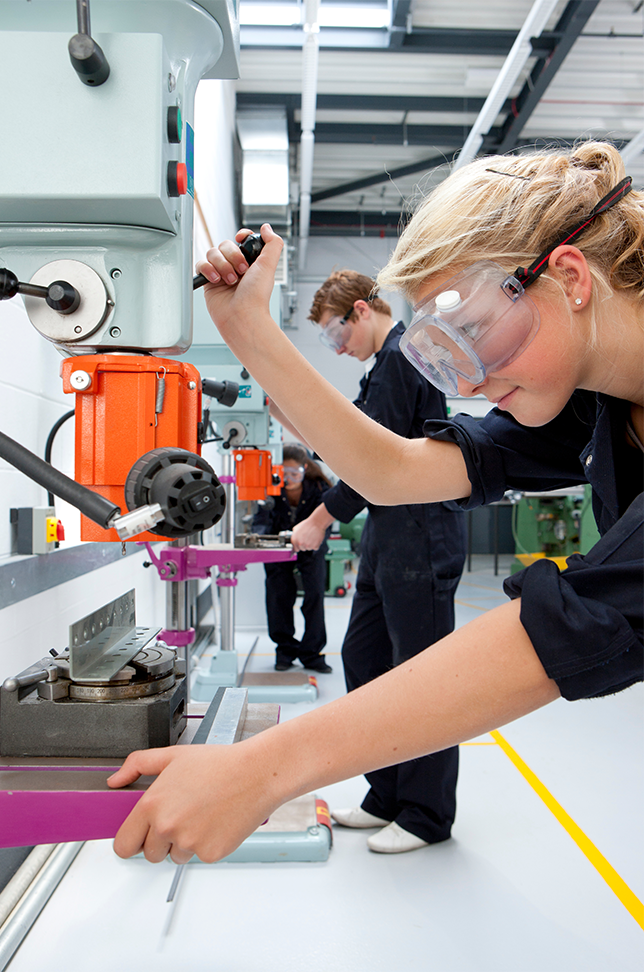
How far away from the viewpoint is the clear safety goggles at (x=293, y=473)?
12.5 feet

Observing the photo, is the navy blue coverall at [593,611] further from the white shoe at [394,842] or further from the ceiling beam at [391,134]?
the ceiling beam at [391,134]

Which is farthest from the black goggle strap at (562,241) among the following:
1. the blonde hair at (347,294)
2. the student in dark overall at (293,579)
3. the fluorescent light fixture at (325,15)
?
the fluorescent light fixture at (325,15)

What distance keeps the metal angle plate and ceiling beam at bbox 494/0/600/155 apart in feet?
10.3

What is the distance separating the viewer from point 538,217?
2.35ft

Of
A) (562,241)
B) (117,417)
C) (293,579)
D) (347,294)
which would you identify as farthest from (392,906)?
(293,579)

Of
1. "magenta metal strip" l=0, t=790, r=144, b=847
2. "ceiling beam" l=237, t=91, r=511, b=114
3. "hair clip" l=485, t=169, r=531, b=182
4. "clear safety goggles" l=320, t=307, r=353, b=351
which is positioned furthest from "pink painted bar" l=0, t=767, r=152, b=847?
"ceiling beam" l=237, t=91, r=511, b=114

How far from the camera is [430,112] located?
199 inches

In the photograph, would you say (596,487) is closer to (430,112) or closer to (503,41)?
(503,41)

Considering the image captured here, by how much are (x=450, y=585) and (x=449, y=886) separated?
73cm

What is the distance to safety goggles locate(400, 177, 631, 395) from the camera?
0.71 meters

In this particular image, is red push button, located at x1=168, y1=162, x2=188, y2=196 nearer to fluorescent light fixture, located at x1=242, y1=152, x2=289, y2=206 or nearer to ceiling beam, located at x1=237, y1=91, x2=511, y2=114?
fluorescent light fixture, located at x1=242, y1=152, x2=289, y2=206

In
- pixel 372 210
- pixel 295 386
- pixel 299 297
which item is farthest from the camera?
pixel 299 297

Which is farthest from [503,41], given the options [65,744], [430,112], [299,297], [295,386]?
[65,744]

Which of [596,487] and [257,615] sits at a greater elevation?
[596,487]
